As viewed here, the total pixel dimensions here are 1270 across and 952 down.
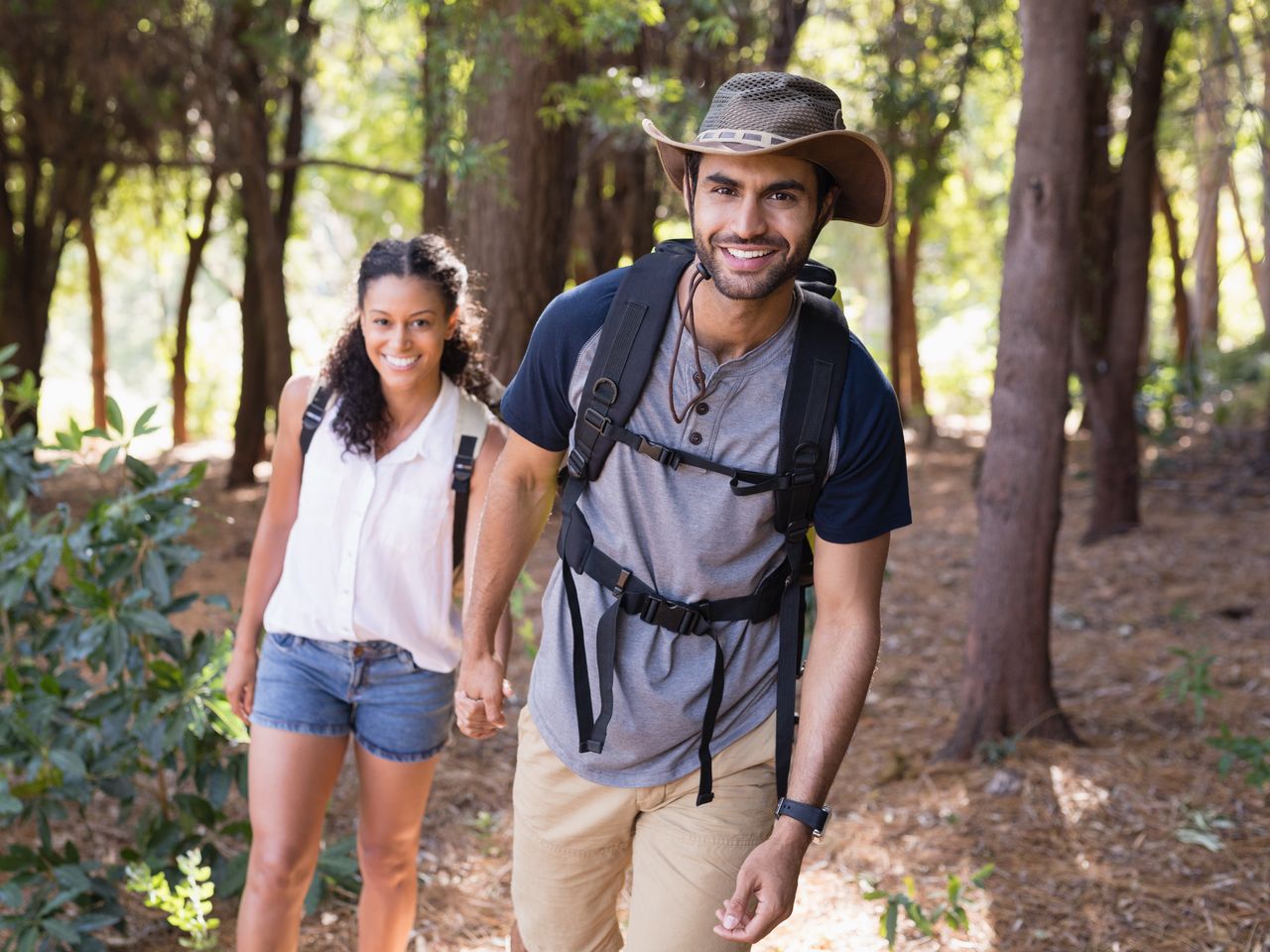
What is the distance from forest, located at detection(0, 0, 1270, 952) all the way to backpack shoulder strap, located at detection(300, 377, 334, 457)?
0.18 metres

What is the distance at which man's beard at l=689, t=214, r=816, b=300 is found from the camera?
7.68 ft

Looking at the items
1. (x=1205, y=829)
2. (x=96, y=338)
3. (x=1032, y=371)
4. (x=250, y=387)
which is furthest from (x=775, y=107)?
(x=96, y=338)

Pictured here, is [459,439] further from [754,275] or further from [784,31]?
[784,31]

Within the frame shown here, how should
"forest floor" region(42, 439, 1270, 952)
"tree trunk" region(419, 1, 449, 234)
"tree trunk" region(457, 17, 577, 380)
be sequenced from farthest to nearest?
"tree trunk" region(457, 17, 577, 380)
"tree trunk" region(419, 1, 449, 234)
"forest floor" region(42, 439, 1270, 952)

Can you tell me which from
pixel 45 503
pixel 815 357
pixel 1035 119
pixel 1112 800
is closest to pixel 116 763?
pixel 815 357

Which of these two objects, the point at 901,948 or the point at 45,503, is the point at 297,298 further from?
the point at 901,948

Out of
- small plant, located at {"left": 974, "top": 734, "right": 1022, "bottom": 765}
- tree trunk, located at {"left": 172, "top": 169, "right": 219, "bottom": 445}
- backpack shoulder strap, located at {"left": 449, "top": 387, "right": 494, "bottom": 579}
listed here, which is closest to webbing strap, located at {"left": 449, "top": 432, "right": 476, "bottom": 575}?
backpack shoulder strap, located at {"left": 449, "top": 387, "right": 494, "bottom": 579}

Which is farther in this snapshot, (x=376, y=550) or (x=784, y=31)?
(x=784, y=31)

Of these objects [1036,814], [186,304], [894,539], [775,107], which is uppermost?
[186,304]

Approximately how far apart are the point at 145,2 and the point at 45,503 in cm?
399

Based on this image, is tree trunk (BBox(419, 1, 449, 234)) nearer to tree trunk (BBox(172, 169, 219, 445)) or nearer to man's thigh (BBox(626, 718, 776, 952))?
man's thigh (BBox(626, 718, 776, 952))

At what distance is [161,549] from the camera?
3.78 meters

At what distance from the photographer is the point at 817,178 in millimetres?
2473

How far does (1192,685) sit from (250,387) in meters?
9.33
